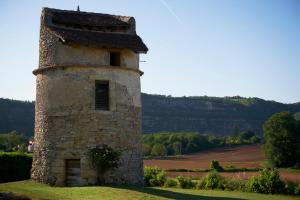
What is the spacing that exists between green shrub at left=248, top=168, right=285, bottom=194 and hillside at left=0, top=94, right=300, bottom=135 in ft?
234

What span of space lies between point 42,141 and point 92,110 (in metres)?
2.92

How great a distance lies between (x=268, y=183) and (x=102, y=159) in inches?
300

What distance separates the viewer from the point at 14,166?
22.6 metres

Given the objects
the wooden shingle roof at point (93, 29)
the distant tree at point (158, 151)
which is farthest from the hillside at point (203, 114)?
the wooden shingle roof at point (93, 29)

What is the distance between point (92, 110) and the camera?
1930 centimetres

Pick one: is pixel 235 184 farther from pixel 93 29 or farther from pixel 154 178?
pixel 93 29

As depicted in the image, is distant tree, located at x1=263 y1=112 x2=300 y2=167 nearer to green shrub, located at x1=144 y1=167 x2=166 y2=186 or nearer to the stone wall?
green shrub, located at x1=144 y1=167 x2=166 y2=186

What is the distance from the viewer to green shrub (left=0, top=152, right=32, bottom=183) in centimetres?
2214

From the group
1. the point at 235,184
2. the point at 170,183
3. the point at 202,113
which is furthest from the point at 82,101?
the point at 202,113

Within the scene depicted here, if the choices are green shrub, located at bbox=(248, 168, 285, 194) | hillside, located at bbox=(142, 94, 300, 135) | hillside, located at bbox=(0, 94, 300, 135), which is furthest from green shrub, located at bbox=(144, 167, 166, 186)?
hillside, located at bbox=(142, 94, 300, 135)

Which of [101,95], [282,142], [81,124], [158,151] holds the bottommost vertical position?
[158,151]

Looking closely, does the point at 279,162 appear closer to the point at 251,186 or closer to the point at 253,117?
the point at 251,186

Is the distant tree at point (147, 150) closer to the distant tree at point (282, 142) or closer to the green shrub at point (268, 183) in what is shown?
the distant tree at point (282, 142)

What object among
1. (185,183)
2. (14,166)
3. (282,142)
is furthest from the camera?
(282,142)
